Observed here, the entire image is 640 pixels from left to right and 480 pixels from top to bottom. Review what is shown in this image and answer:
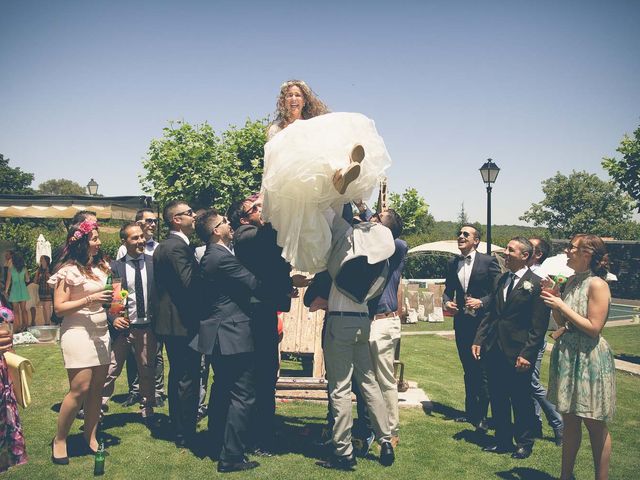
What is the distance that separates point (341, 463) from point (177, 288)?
7.38 ft

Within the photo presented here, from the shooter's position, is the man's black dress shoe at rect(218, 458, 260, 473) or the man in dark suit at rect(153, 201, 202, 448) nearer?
the man's black dress shoe at rect(218, 458, 260, 473)

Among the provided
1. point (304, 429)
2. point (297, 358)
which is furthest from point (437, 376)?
point (304, 429)

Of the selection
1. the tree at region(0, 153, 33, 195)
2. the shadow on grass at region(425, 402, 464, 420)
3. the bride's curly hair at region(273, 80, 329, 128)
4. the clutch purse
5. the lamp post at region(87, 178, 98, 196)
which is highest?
the tree at region(0, 153, 33, 195)

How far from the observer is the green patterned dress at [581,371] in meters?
4.05

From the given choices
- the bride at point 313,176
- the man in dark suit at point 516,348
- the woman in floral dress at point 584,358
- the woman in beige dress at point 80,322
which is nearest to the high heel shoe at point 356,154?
the bride at point 313,176

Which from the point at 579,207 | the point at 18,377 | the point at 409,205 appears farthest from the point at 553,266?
the point at 579,207

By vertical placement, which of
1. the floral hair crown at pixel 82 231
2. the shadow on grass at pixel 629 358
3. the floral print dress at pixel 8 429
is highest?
the floral hair crown at pixel 82 231

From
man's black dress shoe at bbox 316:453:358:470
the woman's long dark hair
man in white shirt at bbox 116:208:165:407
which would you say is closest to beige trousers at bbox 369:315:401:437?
man's black dress shoe at bbox 316:453:358:470

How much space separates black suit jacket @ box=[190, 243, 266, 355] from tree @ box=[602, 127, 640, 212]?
10646 millimetres

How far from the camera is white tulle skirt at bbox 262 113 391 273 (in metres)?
4.18

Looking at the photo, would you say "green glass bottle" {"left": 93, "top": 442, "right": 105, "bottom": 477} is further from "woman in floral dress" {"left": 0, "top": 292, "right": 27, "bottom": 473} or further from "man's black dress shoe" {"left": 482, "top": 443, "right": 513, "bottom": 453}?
"man's black dress shoe" {"left": 482, "top": 443, "right": 513, "bottom": 453}

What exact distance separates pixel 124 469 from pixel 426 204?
31146 mm

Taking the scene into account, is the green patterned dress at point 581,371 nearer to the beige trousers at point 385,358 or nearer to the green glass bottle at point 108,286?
the beige trousers at point 385,358

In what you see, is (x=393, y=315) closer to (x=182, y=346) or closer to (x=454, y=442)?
(x=454, y=442)
